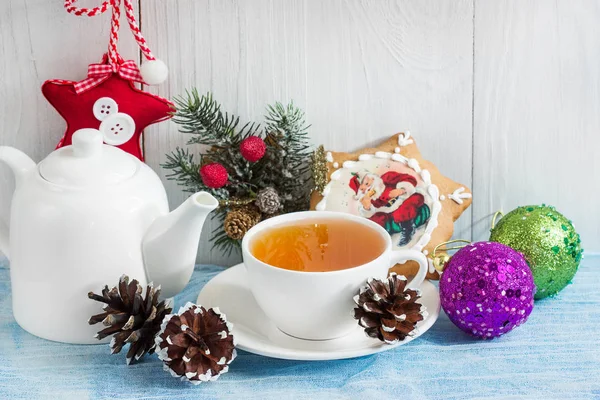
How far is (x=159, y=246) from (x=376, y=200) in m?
0.32

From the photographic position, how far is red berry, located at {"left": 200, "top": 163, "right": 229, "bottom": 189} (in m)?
0.92

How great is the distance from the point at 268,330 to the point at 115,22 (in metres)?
0.46

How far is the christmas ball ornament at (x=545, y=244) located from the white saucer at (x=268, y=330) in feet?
0.42

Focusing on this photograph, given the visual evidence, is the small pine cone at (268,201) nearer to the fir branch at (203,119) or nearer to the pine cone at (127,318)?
the fir branch at (203,119)

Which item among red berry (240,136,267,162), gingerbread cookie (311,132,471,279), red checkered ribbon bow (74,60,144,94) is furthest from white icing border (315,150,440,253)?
red checkered ribbon bow (74,60,144,94)

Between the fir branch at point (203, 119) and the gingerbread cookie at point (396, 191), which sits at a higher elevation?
the fir branch at point (203, 119)

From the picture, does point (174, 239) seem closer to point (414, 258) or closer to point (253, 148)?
point (253, 148)

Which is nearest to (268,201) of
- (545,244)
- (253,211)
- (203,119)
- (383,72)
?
(253,211)

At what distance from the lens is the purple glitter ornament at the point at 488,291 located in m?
0.78

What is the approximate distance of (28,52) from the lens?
3.16 ft

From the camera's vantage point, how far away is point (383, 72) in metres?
0.97

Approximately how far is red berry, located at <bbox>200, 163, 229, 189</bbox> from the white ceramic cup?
0.14 m

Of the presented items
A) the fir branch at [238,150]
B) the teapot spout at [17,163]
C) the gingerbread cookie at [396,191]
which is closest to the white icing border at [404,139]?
the gingerbread cookie at [396,191]

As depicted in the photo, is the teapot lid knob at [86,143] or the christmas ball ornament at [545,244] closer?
the teapot lid knob at [86,143]
